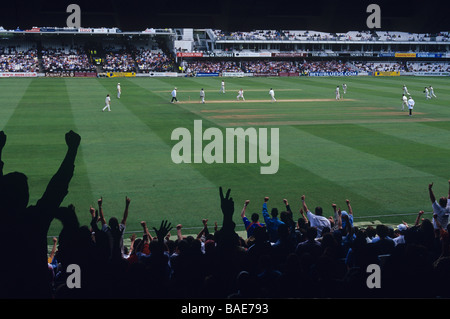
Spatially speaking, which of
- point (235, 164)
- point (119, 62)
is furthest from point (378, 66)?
point (235, 164)

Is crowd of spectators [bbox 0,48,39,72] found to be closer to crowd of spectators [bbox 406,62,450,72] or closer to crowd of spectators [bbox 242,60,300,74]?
crowd of spectators [bbox 242,60,300,74]

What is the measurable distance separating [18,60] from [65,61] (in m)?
7.48

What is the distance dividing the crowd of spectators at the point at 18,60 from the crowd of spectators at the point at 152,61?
1730cm

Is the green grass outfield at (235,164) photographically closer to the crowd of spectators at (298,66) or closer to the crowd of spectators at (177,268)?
the crowd of spectators at (177,268)

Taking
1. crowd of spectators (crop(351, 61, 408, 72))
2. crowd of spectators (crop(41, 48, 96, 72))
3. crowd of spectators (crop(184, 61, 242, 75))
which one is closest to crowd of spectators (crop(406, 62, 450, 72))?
crowd of spectators (crop(351, 61, 408, 72))

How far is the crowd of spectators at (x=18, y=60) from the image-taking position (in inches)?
3118

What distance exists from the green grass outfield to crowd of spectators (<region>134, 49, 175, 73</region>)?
1802 inches

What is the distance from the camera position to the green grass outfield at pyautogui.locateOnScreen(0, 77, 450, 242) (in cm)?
1537

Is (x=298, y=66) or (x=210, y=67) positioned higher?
(x=298, y=66)

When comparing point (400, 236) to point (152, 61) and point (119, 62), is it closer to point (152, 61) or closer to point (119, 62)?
point (119, 62)

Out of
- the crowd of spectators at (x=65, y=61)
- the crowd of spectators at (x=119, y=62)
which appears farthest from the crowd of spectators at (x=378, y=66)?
the crowd of spectators at (x=65, y=61)

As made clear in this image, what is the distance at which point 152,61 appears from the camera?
90.0 m

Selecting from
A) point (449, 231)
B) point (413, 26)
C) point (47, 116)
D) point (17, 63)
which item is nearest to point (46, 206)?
point (413, 26)

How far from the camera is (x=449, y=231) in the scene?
7656mm
